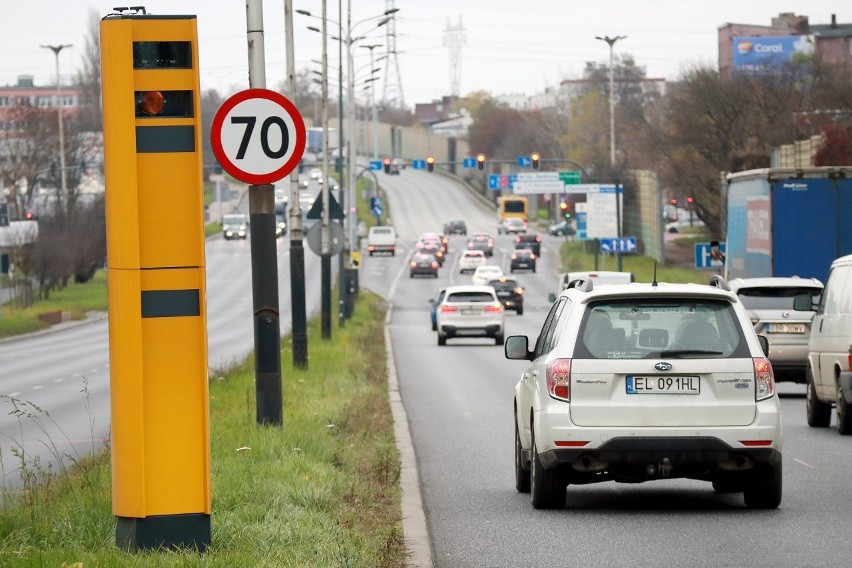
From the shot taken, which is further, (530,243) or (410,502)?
(530,243)

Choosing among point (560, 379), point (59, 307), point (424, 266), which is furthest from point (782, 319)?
point (424, 266)

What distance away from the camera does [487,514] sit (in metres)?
11.5

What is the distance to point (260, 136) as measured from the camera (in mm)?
12891

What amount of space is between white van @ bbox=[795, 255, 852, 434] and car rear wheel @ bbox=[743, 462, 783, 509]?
5418mm

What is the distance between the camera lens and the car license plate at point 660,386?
11.1 m

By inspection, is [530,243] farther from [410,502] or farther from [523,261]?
[410,502]

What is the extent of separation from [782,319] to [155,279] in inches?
662

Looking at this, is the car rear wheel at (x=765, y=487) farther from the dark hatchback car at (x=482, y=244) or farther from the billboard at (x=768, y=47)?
the billboard at (x=768, y=47)

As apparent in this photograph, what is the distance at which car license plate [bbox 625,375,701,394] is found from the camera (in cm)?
1105

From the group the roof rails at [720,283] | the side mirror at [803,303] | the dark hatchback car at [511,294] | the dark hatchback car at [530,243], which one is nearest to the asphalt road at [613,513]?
the side mirror at [803,303]

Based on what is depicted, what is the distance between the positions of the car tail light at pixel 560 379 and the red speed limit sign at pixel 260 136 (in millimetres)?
2915

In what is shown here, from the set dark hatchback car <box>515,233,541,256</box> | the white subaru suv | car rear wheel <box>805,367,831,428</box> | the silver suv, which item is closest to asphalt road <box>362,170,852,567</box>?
car rear wheel <box>805,367,831,428</box>

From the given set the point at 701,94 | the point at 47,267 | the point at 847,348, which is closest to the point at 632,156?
the point at 701,94

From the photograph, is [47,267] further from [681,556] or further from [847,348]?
[681,556]
